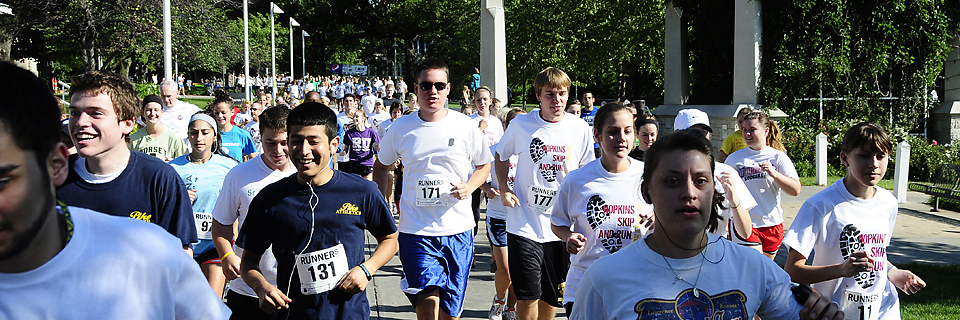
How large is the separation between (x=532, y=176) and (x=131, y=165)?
10.6 ft

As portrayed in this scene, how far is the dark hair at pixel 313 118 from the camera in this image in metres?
4.02

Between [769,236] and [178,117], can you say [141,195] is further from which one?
[178,117]

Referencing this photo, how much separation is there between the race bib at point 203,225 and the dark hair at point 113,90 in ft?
6.26

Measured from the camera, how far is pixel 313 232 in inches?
152

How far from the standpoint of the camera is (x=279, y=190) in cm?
395

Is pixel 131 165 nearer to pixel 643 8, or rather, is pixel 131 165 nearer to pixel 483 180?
pixel 483 180

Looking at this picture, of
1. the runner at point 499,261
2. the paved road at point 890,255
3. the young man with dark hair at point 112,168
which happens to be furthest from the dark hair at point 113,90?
the paved road at point 890,255

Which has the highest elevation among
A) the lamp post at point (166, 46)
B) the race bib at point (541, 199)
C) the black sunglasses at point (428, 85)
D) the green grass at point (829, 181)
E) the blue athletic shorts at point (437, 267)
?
the lamp post at point (166, 46)

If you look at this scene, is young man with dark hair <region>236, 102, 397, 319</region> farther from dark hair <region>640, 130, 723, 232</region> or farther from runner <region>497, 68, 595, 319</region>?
runner <region>497, 68, 595, 319</region>

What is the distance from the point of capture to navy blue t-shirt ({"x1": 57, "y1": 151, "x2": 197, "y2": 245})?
3.64 metres

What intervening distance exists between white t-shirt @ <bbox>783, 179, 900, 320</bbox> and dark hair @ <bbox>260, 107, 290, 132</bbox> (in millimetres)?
2850

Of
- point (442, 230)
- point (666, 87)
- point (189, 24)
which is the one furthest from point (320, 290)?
point (189, 24)

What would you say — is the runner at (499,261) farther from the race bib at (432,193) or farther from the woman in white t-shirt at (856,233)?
the woman in white t-shirt at (856,233)

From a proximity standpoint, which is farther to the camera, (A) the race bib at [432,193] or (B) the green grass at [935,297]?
(B) the green grass at [935,297]
